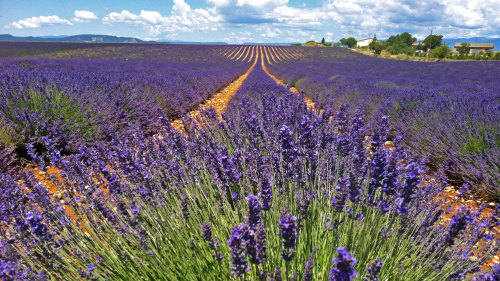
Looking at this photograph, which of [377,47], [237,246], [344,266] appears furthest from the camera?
[377,47]

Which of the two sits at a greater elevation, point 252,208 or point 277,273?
point 252,208

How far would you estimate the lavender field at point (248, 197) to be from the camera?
1.24 meters

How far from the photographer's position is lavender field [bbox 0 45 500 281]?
124 centimetres

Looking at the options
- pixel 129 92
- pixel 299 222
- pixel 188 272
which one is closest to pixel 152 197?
pixel 188 272

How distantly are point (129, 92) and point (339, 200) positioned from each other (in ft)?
18.9

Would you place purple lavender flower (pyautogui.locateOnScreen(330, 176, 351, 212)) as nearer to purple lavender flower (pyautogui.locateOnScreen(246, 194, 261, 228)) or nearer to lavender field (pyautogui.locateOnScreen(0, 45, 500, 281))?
lavender field (pyautogui.locateOnScreen(0, 45, 500, 281))

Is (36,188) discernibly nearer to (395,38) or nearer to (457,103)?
(457,103)

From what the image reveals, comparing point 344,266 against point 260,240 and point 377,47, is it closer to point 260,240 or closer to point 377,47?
point 260,240

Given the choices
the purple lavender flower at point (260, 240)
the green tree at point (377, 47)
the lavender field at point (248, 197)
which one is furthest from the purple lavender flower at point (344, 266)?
the green tree at point (377, 47)

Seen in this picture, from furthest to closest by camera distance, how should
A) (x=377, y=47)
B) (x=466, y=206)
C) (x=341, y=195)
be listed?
1. (x=377, y=47)
2. (x=466, y=206)
3. (x=341, y=195)

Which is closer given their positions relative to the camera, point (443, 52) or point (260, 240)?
point (260, 240)

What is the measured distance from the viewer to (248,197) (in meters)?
0.92

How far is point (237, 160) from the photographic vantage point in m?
1.77

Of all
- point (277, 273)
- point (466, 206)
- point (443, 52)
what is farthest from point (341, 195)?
point (443, 52)
